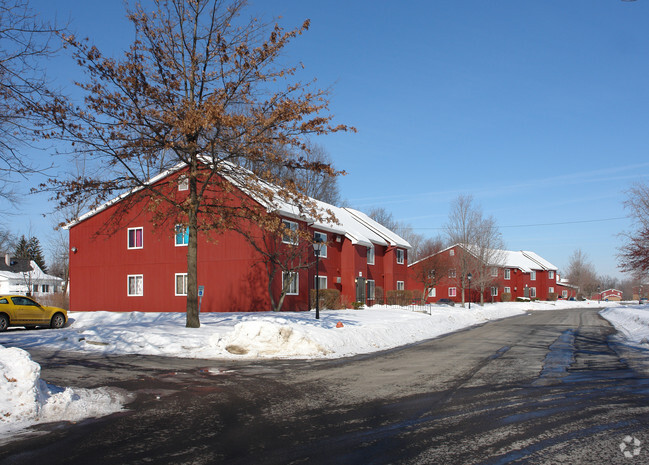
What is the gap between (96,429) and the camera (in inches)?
258

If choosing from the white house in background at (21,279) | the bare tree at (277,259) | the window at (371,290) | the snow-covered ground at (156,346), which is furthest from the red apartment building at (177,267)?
the white house in background at (21,279)

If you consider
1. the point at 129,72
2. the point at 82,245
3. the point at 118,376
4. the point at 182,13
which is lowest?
the point at 118,376

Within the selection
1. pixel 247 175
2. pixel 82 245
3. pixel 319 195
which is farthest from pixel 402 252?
pixel 247 175

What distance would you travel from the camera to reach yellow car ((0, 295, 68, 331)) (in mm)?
20750

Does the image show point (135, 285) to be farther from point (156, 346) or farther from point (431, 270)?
point (431, 270)

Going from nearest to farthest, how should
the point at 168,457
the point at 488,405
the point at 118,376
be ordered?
the point at 168,457 → the point at 488,405 → the point at 118,376

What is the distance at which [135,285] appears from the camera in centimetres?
3284

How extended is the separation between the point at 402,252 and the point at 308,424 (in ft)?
141

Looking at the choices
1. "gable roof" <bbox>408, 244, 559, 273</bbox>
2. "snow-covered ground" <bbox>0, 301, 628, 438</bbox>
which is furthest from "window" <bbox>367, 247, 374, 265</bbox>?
"gable roof" <bbox>408, 244, 559, 273</bbox>

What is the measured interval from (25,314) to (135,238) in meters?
12.0

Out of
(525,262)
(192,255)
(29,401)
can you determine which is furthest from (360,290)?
(525,262)

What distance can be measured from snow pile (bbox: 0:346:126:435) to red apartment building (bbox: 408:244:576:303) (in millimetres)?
44901

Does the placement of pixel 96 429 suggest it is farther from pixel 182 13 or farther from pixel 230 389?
pixel 182 13

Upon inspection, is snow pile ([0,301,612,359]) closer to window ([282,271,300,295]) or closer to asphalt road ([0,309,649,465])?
asphalt road ([0,309,649,465])
